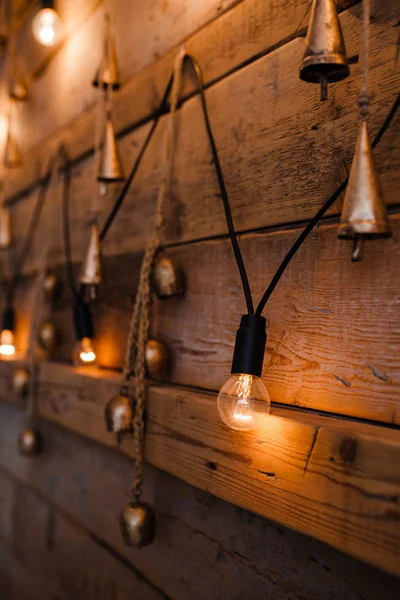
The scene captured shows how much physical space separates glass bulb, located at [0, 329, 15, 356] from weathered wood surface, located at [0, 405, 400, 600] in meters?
0.26

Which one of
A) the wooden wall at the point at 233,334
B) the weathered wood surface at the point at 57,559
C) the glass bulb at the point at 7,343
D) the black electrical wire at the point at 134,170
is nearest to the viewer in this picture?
the wooden wall at the point at 233,334

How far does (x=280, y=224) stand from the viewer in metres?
0.84

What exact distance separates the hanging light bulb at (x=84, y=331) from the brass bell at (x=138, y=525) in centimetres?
42

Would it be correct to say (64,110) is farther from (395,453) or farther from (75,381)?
(395,453)

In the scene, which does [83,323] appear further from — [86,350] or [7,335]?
[7,335]

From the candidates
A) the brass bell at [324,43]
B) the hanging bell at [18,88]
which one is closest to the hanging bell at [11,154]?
the hanging bell at [18,88]

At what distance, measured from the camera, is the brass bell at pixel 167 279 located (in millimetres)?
995

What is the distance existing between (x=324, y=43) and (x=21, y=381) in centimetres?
115

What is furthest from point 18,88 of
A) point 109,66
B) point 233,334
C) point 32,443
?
point 233,334

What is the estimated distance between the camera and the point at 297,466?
70 cm

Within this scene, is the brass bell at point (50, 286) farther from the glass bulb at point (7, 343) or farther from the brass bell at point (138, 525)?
the brass bell at point (138, 525)

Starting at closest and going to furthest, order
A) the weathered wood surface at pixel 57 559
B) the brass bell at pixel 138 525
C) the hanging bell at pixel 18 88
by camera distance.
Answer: the brass bell at pixel 138 525, the weathered wood surface at pixel 57 559, the hanging bell at pixel 18 88

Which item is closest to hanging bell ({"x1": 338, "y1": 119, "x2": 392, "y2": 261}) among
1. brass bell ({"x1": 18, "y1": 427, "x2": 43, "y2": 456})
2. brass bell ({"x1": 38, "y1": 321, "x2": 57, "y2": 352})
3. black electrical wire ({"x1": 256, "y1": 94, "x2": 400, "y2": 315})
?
black electrical wire ({"x1": 256, "y1": 94, "x2": 400, "y2": 315})

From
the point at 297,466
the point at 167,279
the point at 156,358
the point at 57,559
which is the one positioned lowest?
the point at 57,559
